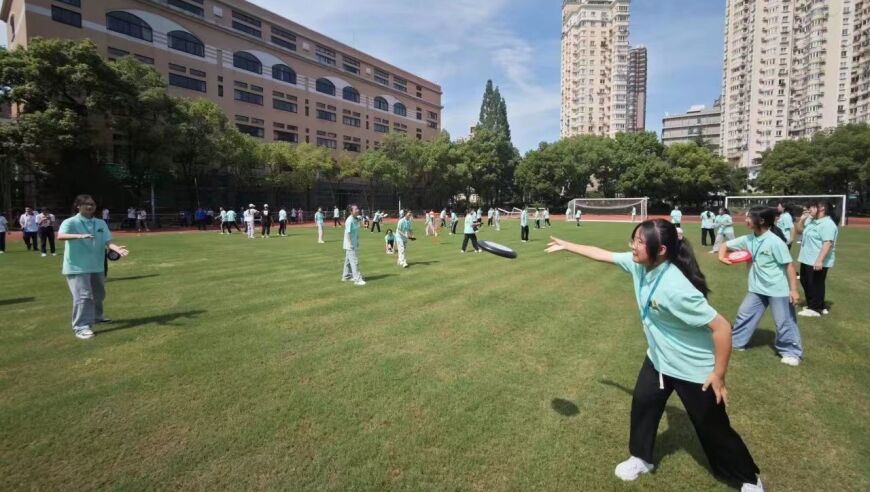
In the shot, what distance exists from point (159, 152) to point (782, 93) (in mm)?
101273

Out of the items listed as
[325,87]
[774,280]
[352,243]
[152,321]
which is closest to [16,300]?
[152,321]

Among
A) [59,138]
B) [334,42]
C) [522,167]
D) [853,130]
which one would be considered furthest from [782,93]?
[59,138]

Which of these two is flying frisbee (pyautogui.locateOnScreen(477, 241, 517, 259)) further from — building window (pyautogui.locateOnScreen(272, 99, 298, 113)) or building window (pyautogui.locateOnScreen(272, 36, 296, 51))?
building window (pyautogui.locateOnScreen(272, 36, 296, 51))

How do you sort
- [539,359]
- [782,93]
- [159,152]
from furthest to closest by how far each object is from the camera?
[782,93]
[159,152]
[539,359]

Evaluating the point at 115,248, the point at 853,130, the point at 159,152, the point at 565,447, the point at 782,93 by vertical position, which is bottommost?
the point at 565,447

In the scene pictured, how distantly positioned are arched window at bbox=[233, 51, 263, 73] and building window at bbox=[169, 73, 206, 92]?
16.8ft

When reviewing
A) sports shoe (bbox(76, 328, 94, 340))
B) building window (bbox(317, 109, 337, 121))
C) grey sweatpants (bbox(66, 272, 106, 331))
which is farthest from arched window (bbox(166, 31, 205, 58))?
sports shoe (bbox(76, 328, 94, 340))

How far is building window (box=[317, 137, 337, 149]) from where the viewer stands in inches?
2265

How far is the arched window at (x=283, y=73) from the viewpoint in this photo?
52.1 m

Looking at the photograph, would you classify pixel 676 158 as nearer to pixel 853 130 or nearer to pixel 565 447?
pixel 853 130

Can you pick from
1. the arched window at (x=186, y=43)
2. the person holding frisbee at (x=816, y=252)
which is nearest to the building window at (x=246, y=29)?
the arched window at (x=186, y=43)

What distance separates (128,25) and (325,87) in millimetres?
22943

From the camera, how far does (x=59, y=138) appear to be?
90.5 ft

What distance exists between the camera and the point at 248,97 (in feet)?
162
